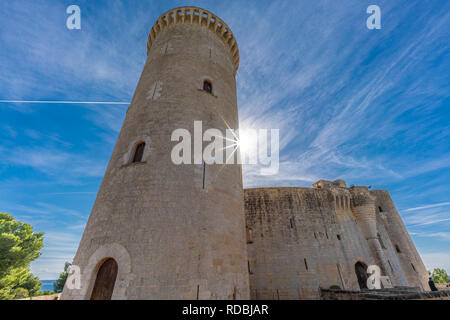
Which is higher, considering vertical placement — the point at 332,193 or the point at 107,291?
the point at 332,193

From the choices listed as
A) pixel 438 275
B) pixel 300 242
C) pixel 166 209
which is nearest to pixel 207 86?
pixel 166 209

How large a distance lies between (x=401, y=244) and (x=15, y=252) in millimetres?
36702

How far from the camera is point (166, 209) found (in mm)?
6168

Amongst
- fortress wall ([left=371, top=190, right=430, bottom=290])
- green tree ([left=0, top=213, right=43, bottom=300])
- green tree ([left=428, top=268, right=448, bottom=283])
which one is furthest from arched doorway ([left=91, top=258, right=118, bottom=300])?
green tree ([left=428, top=268, right=448, bottom=283])

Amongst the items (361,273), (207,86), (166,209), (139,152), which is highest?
(207,86)

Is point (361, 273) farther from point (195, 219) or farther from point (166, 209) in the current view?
point (166, 209)

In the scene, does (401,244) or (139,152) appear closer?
(139,152)

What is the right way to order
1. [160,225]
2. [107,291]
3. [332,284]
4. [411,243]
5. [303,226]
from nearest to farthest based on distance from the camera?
1. [107,291]
2. [160,225]
3. [332,284]
4. [303,226]
5. [411,243]

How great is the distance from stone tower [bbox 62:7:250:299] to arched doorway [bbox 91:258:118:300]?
26mm

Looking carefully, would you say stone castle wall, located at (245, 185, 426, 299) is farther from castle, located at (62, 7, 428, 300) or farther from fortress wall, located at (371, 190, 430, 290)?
fortress wall, located at (371, 190, 430, 290)

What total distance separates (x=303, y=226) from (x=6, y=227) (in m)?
26.5
